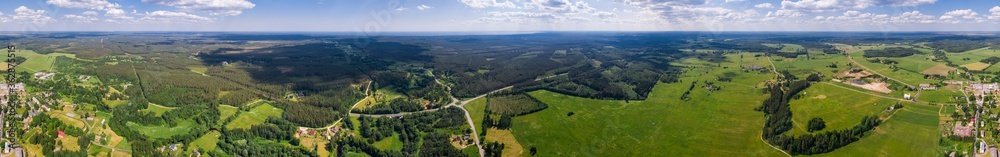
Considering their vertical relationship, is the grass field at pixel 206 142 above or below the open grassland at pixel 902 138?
below

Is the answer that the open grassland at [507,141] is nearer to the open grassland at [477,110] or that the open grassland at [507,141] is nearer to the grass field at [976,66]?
the open grassland at [477,110]

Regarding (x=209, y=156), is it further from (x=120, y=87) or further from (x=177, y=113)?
(x=120, y=87)

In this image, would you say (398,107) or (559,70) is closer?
(398,107)

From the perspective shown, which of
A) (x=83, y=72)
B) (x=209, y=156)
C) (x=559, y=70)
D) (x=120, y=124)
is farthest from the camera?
(x=559, y=70)

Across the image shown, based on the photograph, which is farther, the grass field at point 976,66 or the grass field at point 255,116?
the grass field at point 976,66

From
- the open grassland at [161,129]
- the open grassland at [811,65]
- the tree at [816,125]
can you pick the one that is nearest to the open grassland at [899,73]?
the open grassland at [811,65]

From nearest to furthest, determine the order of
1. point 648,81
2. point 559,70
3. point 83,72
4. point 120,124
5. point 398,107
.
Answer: point 120,124, point 398,107, point 83,72, point 648,81, point 559,70

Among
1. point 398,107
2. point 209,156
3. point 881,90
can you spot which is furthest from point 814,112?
point 209,156

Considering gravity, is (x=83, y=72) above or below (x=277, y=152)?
above
